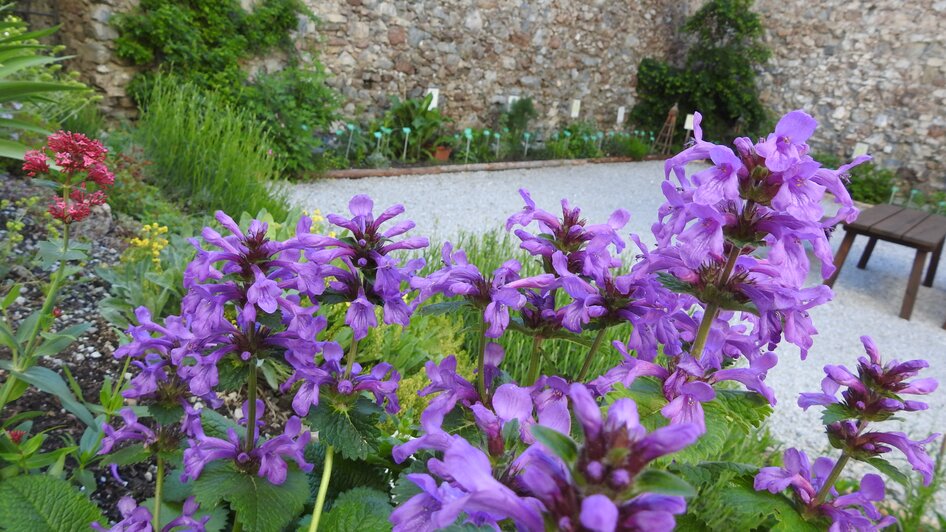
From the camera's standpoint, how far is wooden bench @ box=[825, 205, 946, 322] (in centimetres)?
454

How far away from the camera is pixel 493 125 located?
8062 millimetres

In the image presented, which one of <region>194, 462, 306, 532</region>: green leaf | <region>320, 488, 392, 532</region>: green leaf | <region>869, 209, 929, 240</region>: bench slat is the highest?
<region>320, 488, 392, 532</region>: green leaf

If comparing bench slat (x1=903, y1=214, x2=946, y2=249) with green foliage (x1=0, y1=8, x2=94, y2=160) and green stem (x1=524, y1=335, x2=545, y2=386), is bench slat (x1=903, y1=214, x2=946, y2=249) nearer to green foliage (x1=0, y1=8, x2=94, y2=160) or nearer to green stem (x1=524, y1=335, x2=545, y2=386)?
green stem (x1=524, y1=335, x2=545, y2=386)

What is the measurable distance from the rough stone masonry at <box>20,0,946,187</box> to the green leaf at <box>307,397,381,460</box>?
5.68m

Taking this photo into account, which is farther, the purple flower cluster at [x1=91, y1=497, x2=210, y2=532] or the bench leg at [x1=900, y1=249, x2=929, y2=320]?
the bench leg at [x1=900, y1=249, x2=929, y2=320]

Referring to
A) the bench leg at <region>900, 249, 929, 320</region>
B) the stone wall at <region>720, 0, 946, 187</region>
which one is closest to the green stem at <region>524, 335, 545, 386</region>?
the bench leg at <region>900, 249, 929, 320</region>

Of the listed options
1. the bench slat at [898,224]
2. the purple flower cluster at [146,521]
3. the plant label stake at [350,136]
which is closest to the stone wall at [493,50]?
the plant label stake at [350,136]

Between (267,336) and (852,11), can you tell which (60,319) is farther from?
(852,11)

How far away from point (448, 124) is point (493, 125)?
31.3 inches

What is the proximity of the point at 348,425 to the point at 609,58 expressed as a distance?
9.38 meters

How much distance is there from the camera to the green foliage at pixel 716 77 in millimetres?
9297

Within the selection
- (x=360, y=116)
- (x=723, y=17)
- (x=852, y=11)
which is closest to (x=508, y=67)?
(x=360, y=116)

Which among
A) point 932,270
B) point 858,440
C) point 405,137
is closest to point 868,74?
point 932,270

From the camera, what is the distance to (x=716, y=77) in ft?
31.4
